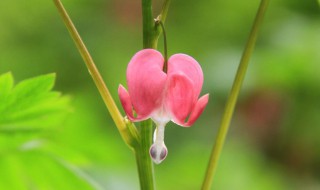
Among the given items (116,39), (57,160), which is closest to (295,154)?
(116,39)

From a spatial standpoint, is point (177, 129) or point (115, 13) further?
point (115, 13)

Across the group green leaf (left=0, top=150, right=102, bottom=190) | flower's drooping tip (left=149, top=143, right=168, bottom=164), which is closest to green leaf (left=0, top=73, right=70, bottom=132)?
green leaf (left=0, top=150, right=102, bottom=190)

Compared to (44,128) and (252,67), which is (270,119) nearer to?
(252,67)

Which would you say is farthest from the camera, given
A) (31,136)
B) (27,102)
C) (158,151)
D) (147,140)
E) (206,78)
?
(206,78)

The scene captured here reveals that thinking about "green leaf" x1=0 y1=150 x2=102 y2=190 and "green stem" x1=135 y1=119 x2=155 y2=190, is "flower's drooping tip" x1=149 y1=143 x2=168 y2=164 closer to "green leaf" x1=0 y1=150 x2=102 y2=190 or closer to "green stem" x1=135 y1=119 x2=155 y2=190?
"green stem" x1=135 y1=119 x2=155 y2=190

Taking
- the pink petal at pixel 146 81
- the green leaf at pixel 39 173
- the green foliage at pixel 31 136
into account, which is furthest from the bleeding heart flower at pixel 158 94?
the green leaf at pixel 39 173

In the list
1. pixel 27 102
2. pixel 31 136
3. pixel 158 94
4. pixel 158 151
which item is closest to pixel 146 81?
pixel 158 94

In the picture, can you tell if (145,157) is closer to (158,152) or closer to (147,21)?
(158,152)
